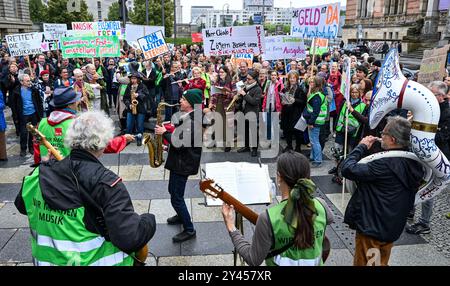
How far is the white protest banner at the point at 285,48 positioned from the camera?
11008 mm

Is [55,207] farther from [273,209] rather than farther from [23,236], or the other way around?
[23,236]

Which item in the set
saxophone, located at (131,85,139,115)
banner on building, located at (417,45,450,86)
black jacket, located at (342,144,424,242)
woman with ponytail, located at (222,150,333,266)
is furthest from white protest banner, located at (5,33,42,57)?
woman with ponytail, located at (222,150,333,266)

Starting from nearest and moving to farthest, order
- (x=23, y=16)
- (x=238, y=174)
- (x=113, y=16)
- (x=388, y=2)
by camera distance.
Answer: (x=238, y=174) < (x=23, y=16) < (x=388, y=2) < (x=113, y=16)

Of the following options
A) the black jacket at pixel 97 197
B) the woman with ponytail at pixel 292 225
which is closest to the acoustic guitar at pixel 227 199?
the woman with ponytail at pixel 292 225

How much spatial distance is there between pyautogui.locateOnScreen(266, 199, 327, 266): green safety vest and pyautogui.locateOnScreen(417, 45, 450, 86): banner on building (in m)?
5.39

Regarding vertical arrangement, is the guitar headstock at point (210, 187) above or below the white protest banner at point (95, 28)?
below

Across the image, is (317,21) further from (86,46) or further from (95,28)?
(95,28)

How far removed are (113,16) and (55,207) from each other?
96915 mm

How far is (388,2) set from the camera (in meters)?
47.8

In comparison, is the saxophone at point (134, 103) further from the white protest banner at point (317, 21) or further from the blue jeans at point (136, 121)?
the white protest banner at point (317, 21)

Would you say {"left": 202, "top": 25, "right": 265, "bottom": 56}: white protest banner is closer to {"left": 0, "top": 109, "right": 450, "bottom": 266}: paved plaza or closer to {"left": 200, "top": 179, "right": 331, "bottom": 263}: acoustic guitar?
{"left": 0, "top": 109, "right": 450, "bottom": 266}: paved plaza

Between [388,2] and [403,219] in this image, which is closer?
[403,219]

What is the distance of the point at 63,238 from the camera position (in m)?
2.39
